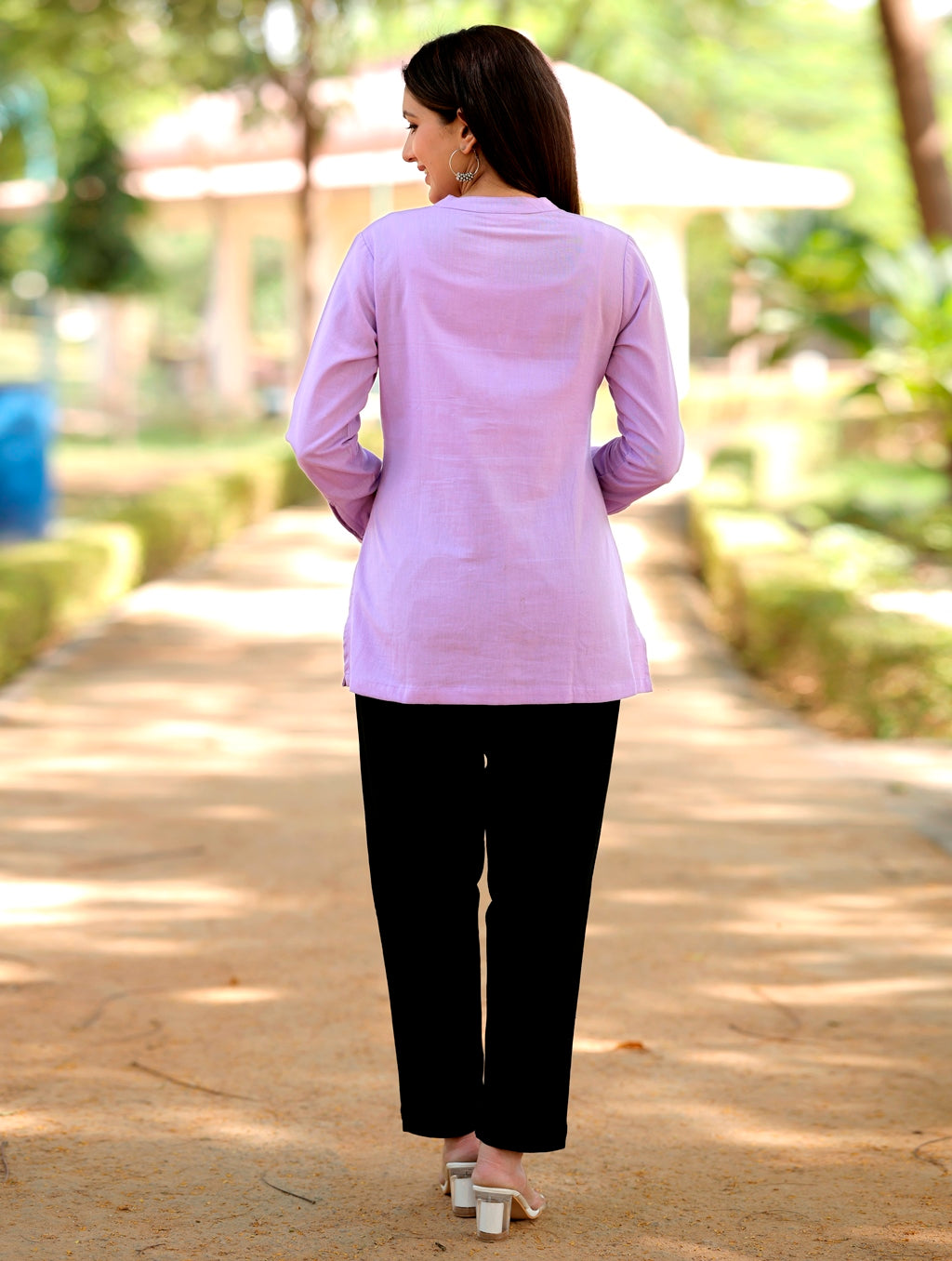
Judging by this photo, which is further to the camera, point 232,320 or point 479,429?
point 232,320

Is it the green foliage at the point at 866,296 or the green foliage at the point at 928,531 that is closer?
the green foliage at the point at 866,296

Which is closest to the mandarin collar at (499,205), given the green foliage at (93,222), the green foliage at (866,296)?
the green foliage at (866,296)

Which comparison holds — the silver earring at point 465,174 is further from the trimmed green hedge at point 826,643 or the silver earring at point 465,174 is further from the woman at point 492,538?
the trimmed green hedge at point 826,643

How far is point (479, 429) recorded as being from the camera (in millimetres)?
2291

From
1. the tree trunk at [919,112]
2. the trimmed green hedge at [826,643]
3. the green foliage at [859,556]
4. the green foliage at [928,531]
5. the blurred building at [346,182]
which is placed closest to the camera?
the trimmed green hedge at [826,643]

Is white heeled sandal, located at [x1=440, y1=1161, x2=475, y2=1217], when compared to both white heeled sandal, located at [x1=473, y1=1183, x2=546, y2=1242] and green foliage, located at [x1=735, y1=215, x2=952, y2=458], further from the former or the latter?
green foliage, located at [x1=735, y1=215, x2=952, y2=458]

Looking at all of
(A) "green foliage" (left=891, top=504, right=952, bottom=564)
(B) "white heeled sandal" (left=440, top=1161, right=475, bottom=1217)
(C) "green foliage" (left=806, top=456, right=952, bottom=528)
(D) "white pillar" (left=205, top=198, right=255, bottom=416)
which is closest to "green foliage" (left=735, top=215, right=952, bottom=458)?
(A) "green foliage" (left=891, top=504, right=952, bottom=564)

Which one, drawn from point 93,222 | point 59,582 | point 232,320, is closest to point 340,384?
point 59,582

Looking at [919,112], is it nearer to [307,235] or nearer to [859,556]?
[859,556]

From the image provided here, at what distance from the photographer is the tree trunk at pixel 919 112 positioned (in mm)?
12789

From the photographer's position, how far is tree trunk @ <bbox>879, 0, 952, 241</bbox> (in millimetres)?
12789

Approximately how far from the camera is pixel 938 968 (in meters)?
3.95

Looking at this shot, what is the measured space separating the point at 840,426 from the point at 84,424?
13.8m

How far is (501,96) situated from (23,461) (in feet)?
33.9
